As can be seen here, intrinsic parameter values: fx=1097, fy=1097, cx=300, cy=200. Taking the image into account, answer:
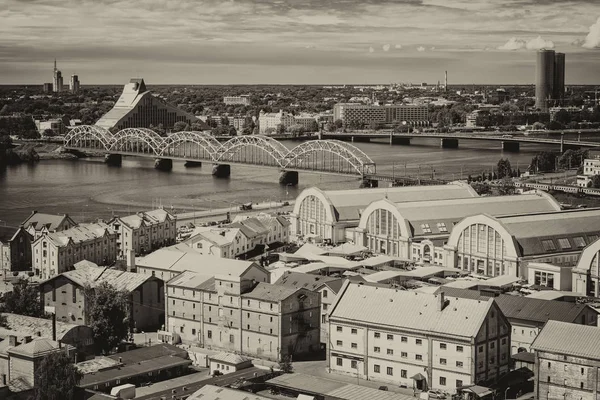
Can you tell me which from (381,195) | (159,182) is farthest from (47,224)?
(159,182)

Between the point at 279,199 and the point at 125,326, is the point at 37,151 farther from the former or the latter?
the point at 125,326

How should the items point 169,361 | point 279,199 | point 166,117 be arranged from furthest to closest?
point 166,117 < point 279,199 < point 169,361

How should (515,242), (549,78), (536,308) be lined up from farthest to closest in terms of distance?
(549,78), (515,242), (536,308)

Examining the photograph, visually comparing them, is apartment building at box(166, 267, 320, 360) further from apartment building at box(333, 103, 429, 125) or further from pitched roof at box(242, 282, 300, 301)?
apartment building at box(333, 103, 429, 125)

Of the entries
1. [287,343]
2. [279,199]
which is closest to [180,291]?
[287,343]

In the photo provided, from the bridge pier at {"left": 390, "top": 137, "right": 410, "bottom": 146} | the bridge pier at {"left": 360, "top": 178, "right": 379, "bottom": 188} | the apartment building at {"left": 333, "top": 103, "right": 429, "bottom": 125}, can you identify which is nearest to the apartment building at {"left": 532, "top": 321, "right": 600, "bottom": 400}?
the bridge pier at {"left": 360, "top": 178, "right": 379, "bottom": 188}

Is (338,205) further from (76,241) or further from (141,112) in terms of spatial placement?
(141,112)
